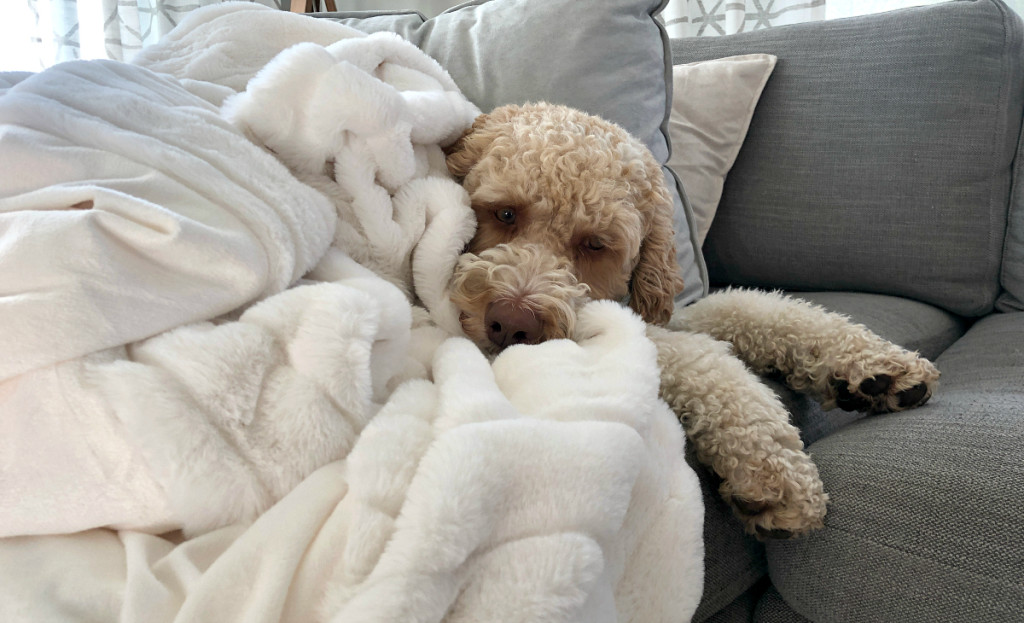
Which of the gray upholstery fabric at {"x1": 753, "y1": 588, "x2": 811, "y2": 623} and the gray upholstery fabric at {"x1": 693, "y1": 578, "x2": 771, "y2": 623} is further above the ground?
the gray upholstery fabric at {"x1": 753, "y1": 588, "x2": 811, "y2": 623}

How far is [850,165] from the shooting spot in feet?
5.94

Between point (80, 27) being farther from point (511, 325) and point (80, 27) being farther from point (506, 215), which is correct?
point (511, 325)

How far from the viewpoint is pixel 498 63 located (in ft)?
4.80

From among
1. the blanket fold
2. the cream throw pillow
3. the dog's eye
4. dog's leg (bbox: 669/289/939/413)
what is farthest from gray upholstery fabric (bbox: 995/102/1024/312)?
the blanket fold

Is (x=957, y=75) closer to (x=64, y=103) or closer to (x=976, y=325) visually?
(x=976, y=325)

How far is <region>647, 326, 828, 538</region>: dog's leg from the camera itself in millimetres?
807

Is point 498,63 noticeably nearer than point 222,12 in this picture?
No

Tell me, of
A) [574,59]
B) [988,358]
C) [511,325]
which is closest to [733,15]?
[574,59]

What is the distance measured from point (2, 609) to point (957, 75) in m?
2.16

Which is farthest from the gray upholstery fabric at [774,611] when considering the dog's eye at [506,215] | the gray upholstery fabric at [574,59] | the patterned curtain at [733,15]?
the patterned curtain at [733,15]

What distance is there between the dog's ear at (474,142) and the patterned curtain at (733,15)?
1.88m

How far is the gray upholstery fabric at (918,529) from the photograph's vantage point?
0.72 meters

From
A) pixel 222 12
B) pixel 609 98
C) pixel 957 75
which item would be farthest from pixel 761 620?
pixel 957 75

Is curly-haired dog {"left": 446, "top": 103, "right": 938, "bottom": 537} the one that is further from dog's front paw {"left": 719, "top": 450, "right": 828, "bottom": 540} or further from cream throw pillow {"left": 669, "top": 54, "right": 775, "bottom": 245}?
cream throw pillow {"left": 669, "top": 54, "right": 775, "bottom": 245}
